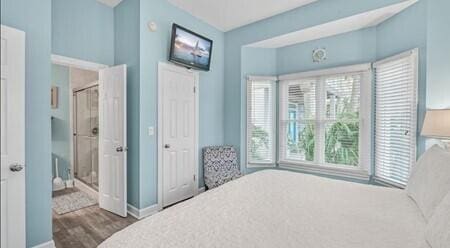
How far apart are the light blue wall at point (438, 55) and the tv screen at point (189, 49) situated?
8.46 ft

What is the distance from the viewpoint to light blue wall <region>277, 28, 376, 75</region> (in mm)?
2938

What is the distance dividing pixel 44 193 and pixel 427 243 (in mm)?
2630

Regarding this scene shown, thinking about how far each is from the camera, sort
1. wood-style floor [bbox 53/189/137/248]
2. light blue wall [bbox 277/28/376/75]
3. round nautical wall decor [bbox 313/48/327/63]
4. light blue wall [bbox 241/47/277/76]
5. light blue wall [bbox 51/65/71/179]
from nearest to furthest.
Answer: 1. wood-style floor [bbox 53/189/137/248]
2. light blue wall [bbox 277/28/376/75]
3. round nautical wall decor [bbox 313/48/327/63]
4. light blue wall [bbox 241/47/277/76]
5. light blue wall [bbox 51/65/71/179]

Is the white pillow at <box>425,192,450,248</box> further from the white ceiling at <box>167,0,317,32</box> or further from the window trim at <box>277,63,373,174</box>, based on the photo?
the white ceiling at <box>167,0,317,32</box>

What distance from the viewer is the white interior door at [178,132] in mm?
2928

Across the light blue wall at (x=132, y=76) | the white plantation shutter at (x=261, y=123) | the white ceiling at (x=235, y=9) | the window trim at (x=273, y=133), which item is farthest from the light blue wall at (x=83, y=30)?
the white plantation shutter at (x=261, y=123)

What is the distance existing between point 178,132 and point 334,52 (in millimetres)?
2519

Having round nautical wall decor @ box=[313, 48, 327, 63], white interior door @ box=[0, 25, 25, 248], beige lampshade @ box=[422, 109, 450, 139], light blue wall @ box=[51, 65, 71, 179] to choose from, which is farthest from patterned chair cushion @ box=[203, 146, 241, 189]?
light blue wall @ box=[51, 65, 71, 179]

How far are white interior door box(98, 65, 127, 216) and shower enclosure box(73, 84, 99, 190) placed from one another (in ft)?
3.06

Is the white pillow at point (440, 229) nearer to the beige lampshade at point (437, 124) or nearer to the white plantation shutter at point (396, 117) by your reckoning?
the beige lampshade at point (437, 124)

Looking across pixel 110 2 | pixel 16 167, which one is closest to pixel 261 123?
pixel 110 2

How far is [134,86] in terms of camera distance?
2715 millimetres

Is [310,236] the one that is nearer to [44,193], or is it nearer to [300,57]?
[44,193]

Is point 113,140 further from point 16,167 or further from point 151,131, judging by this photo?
point 16,167
